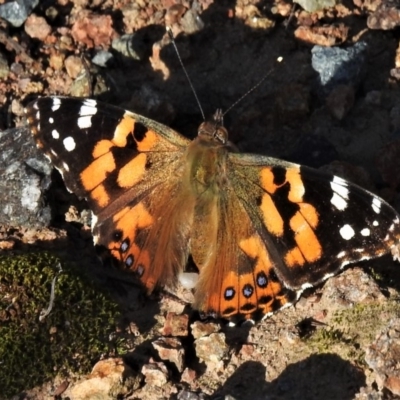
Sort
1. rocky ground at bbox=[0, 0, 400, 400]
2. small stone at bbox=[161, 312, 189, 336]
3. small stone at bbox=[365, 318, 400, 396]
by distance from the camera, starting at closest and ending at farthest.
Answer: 1. small stone at bbox=[365, 318, 400, 396]
2. rocky ground at bbox=[0, 0, 400, 400]
3. small stone at bbox=[161, 312, 189, 336]

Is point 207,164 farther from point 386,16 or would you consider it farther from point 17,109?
point 386,16

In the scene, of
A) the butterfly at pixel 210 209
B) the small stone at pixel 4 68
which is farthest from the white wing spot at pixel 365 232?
the small stone at pixel 4 68

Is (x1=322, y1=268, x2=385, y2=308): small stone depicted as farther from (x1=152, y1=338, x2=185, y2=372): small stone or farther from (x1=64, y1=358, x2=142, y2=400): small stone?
(x1=64, y1=358, x2=142, y2=400): small stone

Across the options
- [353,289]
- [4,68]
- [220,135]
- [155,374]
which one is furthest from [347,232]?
[4,68]

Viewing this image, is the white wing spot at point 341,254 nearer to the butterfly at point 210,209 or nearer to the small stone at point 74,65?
the butterfly at point 210,209

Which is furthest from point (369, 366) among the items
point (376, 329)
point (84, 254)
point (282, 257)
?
point (84, 254)

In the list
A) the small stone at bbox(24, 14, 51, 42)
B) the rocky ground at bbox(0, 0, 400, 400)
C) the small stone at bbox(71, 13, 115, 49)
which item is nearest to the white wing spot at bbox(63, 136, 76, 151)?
the rocky ground at bbox(0, 0, 400, 400)
